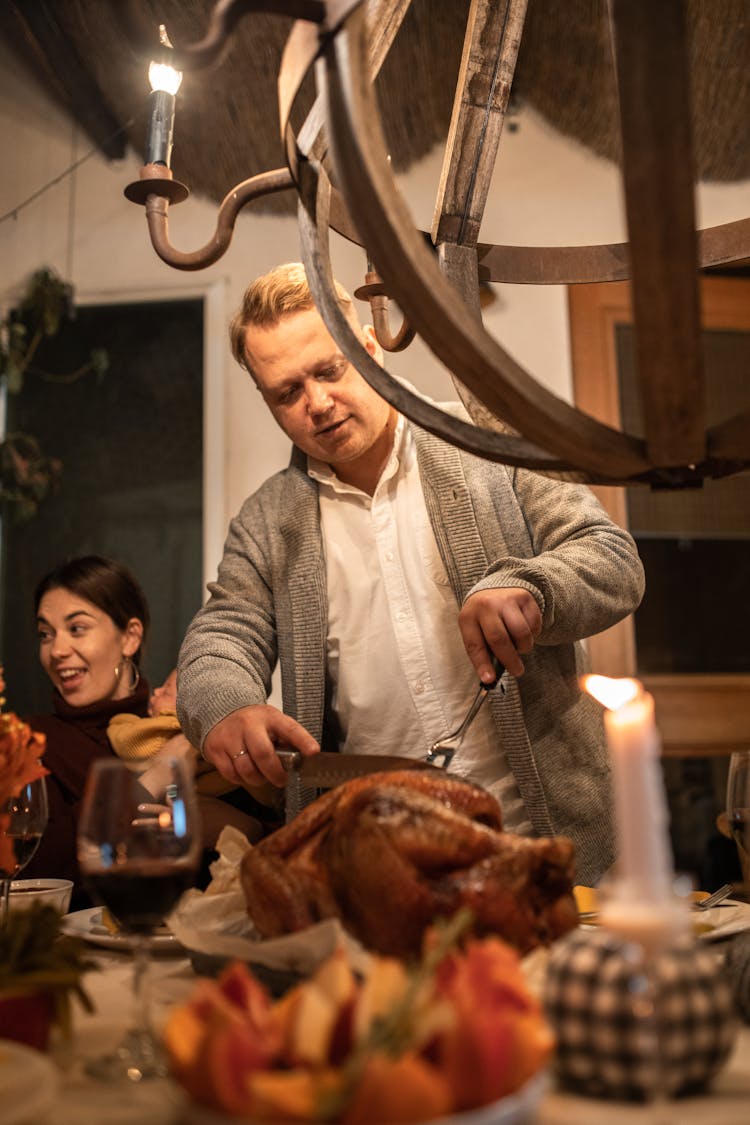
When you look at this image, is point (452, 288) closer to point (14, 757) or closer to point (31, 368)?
point (14, 757)

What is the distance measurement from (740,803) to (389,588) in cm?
78

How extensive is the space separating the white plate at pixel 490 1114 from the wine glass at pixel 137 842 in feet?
0.63

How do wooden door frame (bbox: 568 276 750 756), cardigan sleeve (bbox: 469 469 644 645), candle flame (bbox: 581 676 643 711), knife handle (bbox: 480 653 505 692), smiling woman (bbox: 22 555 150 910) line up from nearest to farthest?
candle flame (bbox: 581 676 643 711) → knife handle (bbox: 480 653 505 692) → cardigan sleeve (bbox: 469 469 644 645) → smiling woman (bbox: 22 555 150 910) → wooden door frame (bbox: 568 276 750 756)

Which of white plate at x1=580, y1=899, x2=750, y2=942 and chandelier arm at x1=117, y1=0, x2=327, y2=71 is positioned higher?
chandelier arm at x1=117, y1=0, x2=327, y2=71

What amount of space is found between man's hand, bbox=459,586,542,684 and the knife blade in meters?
0.17

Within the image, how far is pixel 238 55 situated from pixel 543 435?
2.37 metres

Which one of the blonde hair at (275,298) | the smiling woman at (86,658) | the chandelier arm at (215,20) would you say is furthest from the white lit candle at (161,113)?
the smiling woman at (86,658)

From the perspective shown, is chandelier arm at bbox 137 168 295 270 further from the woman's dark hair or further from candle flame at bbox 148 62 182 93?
→ the woman's dark hair

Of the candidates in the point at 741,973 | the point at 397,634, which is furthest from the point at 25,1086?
the point at 397,634

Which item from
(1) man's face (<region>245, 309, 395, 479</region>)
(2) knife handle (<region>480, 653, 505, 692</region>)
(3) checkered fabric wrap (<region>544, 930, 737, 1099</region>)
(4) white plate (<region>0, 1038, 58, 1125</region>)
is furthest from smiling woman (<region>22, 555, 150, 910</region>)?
(3) checkered fabric wrap (<region>544, 930, 737, 1099</region>)

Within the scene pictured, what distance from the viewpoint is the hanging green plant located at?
2975 mm

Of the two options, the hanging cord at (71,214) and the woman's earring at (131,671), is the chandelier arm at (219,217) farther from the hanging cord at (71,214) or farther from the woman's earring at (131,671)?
Answer: the hanging cord at (71,214)

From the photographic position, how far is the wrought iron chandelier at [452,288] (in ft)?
1.94

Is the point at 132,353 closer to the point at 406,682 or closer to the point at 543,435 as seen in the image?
the point at 406,682
